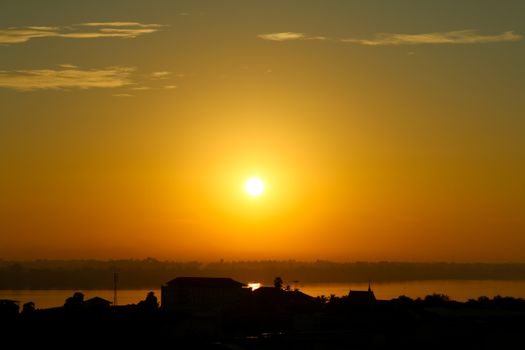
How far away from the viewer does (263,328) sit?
83.4m

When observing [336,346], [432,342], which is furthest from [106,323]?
[432,342]

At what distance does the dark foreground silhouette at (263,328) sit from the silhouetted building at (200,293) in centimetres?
2832

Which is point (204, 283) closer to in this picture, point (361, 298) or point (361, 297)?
point (361, 297)

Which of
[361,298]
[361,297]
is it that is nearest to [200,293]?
[361,297]

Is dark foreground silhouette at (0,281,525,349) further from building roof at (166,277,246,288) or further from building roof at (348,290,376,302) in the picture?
building roof at (166,277,246,288)

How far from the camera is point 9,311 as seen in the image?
7025cm

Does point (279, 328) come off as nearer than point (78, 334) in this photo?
No

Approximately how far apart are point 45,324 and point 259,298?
4476 centimetres

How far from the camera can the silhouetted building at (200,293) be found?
398ft

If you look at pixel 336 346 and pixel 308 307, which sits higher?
pixel 308 307

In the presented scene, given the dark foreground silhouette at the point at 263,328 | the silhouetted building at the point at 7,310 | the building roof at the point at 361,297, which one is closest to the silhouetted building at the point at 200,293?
the building roof at the point at 361,297

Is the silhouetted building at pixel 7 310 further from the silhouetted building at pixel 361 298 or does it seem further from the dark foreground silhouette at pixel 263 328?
the silhouetted building at pixel 361 298

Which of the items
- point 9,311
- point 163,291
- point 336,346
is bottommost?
point 336,346

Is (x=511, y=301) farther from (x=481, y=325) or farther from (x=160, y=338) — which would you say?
(x=160, y=338)
